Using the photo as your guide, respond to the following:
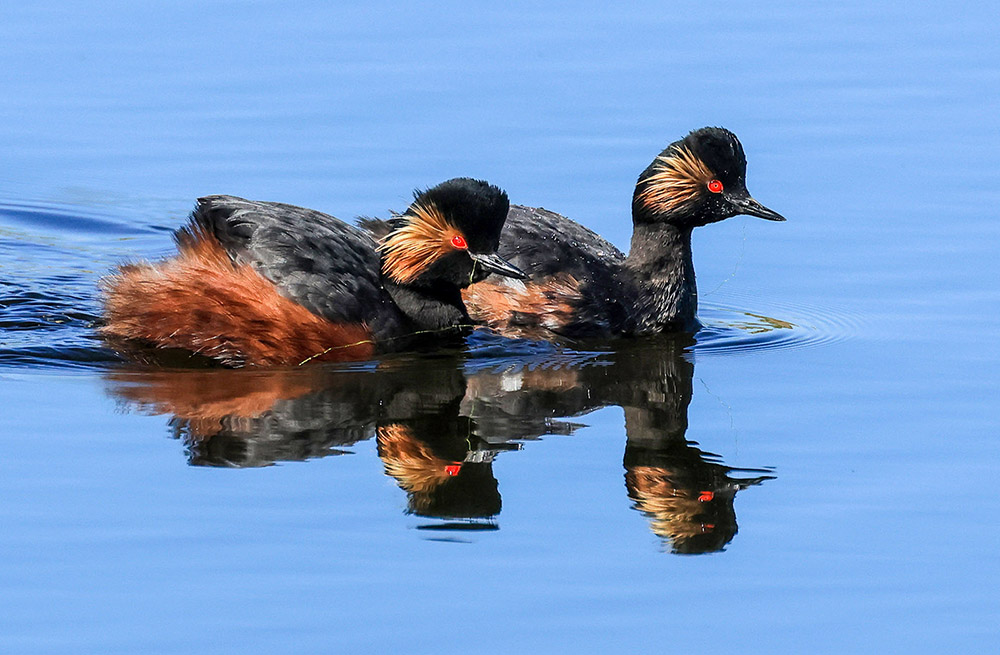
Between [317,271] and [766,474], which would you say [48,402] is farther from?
[766,474]

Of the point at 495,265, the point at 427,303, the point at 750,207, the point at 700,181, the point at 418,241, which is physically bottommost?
the point at 427,303

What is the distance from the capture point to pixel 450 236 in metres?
9.80

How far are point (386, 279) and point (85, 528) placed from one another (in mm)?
3757

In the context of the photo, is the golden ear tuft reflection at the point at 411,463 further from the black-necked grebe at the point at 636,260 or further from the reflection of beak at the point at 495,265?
the black-necked grebe at the point at 636,260

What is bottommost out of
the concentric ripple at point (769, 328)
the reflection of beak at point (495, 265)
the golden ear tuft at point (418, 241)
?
the concentric ripple at point (769, 328)

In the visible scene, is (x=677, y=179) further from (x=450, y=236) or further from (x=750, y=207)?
(x=450, y=236)

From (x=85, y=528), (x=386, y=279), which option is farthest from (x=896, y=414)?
(x=85, y=528)

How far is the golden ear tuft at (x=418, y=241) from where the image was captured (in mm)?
9773

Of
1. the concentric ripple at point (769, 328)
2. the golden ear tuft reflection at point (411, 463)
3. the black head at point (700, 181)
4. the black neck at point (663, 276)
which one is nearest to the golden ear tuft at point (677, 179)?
the black head at point (700, 181)

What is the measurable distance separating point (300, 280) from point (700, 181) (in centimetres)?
309

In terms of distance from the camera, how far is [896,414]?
8.58 meters

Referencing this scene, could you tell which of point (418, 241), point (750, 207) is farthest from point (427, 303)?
point (750, 207)

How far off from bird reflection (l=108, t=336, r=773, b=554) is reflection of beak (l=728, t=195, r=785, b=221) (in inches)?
51.3

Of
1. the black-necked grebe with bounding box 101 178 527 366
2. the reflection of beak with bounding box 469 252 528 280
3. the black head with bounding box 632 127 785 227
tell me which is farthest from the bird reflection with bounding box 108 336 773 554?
→ the black head with bounding box 632 127 785 227
